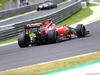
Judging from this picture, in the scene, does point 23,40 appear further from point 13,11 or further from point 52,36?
point 13,11

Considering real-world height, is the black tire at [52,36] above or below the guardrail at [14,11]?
above

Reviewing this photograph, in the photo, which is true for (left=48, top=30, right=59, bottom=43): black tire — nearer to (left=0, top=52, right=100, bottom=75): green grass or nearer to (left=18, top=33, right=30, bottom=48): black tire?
(left=18, top=33, right=30, bottom=48): black tire

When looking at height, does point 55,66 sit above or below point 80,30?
above

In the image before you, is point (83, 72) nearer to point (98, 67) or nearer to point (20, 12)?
point (98, 67)

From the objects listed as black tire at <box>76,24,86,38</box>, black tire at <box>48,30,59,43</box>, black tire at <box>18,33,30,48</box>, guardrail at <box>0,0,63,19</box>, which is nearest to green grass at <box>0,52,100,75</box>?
black tire at <box>48,30,59,43</box>

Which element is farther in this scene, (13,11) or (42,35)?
(13,11)

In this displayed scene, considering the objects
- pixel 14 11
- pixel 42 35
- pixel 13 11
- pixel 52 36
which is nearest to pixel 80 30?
pixel 52 36

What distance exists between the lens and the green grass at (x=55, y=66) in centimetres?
741

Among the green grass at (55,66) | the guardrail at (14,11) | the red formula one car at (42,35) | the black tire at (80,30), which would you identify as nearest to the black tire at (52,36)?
the red formula one car at (42,35)

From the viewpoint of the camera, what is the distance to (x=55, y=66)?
783 centimetres

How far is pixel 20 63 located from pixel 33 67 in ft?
3.86

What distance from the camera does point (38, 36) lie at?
509 inches

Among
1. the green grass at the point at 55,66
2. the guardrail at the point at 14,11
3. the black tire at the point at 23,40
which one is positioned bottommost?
the guardrail at the point at 14,11

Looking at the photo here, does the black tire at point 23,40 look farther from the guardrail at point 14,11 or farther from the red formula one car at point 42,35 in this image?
the guardrail at point 14,11
